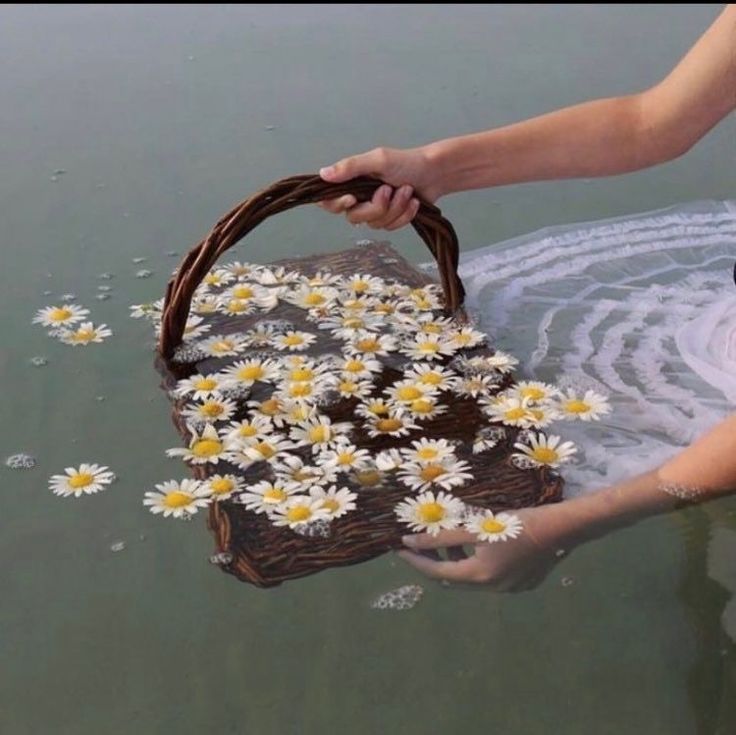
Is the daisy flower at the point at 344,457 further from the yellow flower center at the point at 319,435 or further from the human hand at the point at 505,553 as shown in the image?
the human hand at the point at 505,553

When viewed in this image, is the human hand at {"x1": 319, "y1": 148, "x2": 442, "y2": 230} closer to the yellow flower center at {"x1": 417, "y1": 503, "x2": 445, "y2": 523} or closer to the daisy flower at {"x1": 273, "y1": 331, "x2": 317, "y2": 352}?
the daisy flower at {"x1": 273, "y1": 331, "x2": 317, "y2": 352}

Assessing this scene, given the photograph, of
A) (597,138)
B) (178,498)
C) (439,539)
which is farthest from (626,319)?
(178,498)

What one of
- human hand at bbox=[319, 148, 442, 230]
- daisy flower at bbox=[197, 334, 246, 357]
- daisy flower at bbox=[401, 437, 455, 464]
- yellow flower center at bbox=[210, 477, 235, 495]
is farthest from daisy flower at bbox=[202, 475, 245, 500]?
human hand at bbox=[319, 148, 442, 230]

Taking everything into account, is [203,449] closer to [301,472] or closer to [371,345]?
[301,472]

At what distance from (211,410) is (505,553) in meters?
0.44

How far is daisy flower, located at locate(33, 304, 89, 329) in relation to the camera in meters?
1.82

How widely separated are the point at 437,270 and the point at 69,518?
78cm

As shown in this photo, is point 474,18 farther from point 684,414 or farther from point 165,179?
point 684,414

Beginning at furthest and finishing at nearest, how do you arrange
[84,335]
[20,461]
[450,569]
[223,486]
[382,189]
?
1. [84,335]
2. [382,189]
3. [20,461]
4. [223,486]
5. [450,569]

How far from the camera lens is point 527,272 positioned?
197 cm

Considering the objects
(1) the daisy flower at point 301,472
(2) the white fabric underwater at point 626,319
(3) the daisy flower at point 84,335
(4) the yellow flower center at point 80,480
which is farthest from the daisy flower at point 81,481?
(2) the white fabric underwater at point 626,319

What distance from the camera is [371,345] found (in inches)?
67.2

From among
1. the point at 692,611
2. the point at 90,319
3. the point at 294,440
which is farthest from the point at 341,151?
the point at 692,611

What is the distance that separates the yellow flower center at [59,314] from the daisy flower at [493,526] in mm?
767
